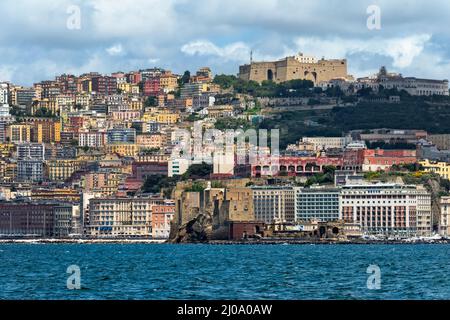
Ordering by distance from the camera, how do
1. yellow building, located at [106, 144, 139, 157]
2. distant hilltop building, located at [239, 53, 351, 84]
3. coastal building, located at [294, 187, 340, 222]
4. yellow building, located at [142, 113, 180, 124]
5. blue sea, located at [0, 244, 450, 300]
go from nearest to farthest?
blue sea, located at [0, 244, 450, 300] → coastal building, located at [294, 187, 340, 222] → yellow building, located at [106, 144, 139, 157] → yellow building, located at [142, 113, 180, 124] → distant hilltop building, located at [239, 53, 351, 84]

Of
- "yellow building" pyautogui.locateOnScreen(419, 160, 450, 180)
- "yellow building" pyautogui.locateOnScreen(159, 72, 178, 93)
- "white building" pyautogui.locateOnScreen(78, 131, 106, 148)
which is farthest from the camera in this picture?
"yellow building" pyautogui.locateOnScreen(159, 72, 178, 93)

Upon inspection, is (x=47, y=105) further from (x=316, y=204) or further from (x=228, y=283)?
(x=228, y=283)

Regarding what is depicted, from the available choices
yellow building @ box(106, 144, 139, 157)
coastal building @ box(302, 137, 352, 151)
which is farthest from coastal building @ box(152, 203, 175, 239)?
yellow building @ box(106, 144, 139, 157)

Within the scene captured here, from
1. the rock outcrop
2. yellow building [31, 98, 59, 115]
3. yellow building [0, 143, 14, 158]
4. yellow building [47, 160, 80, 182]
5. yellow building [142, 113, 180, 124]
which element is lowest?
the rock outcrop

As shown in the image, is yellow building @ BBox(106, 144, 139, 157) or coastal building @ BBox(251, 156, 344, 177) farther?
yellow building @ BBox(106, 144, 139, 157)

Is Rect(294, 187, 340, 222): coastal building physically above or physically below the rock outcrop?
above

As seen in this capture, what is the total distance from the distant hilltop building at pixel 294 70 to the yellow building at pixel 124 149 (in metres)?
16.5

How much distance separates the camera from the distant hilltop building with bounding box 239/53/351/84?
14062cm

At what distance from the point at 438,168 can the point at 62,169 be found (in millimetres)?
34388

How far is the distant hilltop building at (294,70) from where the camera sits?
A: 461ft

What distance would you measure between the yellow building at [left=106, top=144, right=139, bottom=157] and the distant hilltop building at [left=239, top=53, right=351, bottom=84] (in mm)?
16498

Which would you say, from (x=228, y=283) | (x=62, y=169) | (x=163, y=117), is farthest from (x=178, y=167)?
(x=228, y=283)

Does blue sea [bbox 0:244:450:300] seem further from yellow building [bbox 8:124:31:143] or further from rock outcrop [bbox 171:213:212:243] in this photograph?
yellow building [bbox 8:124:31:143]

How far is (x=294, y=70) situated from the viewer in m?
141
